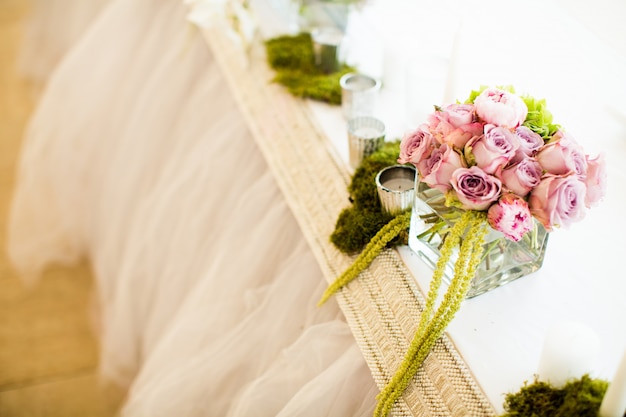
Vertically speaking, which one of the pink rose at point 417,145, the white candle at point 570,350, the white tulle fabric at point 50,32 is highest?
the pink rose at point 417,145

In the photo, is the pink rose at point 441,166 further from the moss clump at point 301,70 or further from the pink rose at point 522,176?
the moss clump at point 301,70

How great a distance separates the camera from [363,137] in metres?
1.04

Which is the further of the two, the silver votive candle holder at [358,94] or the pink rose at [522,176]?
the silver votive candle holder at [358,94]

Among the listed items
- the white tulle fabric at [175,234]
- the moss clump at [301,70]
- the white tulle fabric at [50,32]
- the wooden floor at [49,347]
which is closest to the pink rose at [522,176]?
the white tulle fabric at [175,234]

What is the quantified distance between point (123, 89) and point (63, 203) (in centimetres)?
41

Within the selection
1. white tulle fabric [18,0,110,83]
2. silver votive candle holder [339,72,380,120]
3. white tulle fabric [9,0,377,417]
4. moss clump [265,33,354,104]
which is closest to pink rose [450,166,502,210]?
white tulle fabric [9,0,377,417]

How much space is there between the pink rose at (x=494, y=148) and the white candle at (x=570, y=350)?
0.19 meters

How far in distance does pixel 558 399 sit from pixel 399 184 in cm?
39

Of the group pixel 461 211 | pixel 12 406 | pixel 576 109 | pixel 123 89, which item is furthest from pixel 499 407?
pixel 123 89

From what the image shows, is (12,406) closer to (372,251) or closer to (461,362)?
(372,251)

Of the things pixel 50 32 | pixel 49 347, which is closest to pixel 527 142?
pixel 49 347

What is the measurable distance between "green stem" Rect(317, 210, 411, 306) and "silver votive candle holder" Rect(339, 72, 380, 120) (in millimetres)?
294

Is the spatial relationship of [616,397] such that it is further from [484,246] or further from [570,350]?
[484,246]

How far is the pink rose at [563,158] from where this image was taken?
0.69 meters
